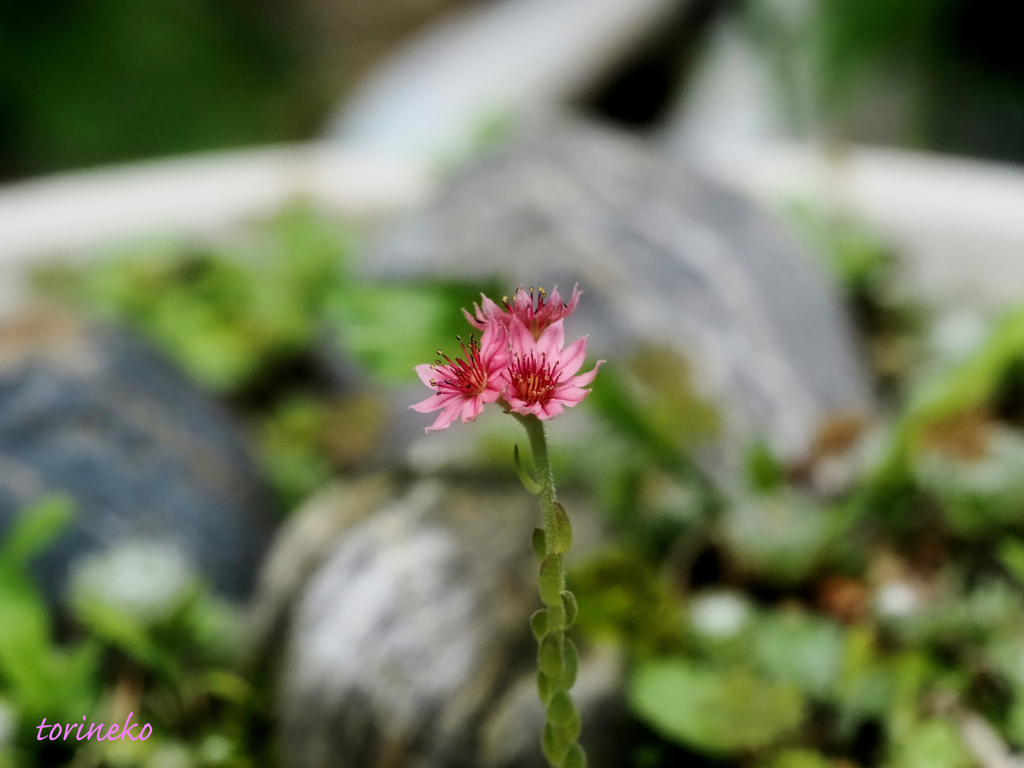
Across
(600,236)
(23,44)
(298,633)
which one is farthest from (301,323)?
(23,44)

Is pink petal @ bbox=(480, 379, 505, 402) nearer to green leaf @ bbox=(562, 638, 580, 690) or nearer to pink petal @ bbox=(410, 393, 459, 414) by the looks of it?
pink petal @ bbox=(410, 393, 459, 414)

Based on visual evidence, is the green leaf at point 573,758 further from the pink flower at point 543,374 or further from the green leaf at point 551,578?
the pink flower at point 543,374

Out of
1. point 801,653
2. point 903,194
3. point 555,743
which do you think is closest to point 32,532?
point 555,743

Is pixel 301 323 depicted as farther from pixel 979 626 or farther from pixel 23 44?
pixel 23 44

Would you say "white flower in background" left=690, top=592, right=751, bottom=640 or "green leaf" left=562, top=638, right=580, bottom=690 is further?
"white flower in background" left=690, top=592, right=751, bottom=640

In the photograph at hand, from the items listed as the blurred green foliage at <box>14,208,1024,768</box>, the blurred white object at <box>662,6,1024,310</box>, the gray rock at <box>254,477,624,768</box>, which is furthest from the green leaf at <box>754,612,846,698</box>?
the blurred white object at <box>662,6,1024,310</box>

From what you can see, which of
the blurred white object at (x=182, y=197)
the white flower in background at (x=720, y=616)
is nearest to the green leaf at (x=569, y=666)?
the white flower in background at (x=720, y=616)
